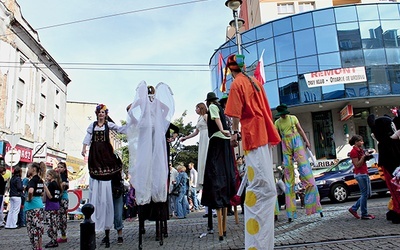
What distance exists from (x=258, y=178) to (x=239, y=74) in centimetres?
131

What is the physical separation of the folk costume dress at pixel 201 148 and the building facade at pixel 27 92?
11.2m

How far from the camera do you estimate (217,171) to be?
5320 mm

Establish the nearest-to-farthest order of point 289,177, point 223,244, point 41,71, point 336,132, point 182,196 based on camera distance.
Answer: point 223,244 → point 289,177 → point 182,196 → point 41,71 → point 336,132

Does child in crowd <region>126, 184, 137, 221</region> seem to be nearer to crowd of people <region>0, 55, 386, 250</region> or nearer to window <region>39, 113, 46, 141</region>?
crowd of people <region>0, 55, 386, 250</region>

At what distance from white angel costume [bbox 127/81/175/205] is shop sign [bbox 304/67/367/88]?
75.7 ft

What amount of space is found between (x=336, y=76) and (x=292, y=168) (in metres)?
21.7

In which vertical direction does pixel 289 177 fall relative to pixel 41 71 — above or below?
below

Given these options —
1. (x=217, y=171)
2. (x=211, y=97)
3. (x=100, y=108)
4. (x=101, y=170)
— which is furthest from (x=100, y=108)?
(x=217, y=171)

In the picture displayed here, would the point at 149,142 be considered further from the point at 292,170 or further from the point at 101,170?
the point at 292,170

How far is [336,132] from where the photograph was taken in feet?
93.1

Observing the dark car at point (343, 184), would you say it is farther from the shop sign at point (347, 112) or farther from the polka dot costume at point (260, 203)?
the shop sign at point (347, 112)

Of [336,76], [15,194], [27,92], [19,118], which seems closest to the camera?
[15,194]

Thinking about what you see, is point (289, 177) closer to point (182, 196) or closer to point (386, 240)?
point (386, 240)

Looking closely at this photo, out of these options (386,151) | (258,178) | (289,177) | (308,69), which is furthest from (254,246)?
(308,69)
